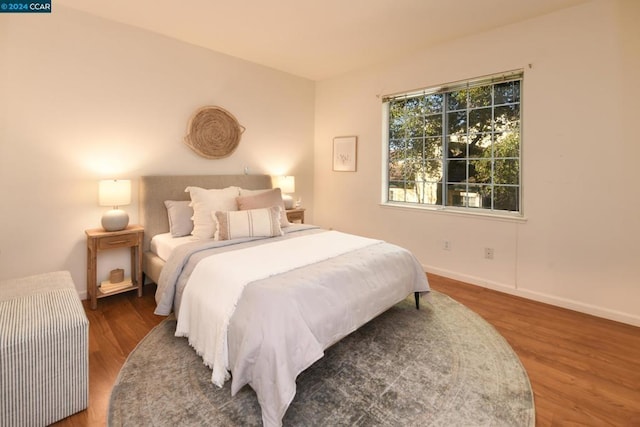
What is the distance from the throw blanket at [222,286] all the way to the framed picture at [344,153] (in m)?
2.25

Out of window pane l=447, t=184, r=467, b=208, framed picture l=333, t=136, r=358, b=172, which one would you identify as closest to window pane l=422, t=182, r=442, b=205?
window pane l=447, t=184, r=467, b=208

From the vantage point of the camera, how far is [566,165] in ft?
9.61

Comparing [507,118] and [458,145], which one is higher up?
[507,118]

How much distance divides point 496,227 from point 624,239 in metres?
0.99

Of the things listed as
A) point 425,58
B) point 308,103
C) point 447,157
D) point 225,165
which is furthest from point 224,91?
point 447,157

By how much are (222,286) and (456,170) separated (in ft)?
9.86

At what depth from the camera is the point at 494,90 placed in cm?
341

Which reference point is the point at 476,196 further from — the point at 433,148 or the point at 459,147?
the point at 433,148

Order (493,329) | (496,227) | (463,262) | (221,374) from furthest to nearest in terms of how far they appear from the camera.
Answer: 1. (463,262)
2. (496,227)
3. (493,329)
4. (221,374)

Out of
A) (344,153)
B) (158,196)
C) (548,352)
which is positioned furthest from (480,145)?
(158,196)

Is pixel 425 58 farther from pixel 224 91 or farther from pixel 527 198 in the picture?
pixel 224 91

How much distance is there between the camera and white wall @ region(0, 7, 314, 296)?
267cm

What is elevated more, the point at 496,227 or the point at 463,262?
the point at 496,227

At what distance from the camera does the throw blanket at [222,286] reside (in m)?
1.82
